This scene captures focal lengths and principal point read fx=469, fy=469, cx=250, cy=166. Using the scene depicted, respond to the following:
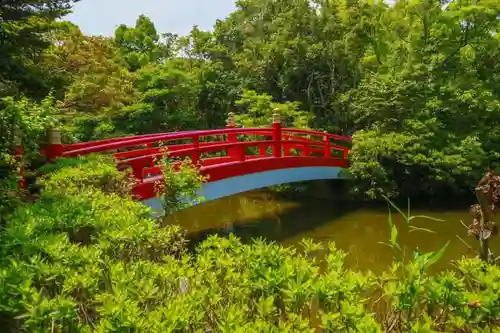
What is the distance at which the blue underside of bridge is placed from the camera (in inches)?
321

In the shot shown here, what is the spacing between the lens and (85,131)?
47.9ft

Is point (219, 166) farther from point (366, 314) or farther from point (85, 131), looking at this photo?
point (85, 131)

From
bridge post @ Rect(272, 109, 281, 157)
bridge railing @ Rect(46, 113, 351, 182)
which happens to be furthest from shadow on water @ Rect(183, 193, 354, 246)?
bridge post @ Rect(272, 109, 281, 157)

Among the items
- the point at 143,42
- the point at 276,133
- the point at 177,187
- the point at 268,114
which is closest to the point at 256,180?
the point at 276,133

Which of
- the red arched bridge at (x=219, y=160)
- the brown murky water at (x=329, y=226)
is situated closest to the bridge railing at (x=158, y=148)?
the red arched bridge at (x=219, y=160)

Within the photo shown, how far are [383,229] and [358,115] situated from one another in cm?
443

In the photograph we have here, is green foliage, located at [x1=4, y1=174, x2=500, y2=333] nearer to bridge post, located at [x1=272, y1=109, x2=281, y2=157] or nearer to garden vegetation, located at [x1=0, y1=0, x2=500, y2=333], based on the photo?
garden vegetation, located at [x1=0, y1=0, x2=500, y2=333]

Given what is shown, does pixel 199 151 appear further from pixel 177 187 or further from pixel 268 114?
pixel 268 114

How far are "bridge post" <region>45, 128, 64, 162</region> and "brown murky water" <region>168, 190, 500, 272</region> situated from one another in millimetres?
4071

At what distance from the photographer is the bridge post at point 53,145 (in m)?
5.64

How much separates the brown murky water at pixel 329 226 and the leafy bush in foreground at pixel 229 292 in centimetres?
532

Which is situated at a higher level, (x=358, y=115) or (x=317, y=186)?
(x=358, y=115)

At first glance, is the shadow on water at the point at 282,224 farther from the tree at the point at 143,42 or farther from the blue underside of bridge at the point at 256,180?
the tree at the point at 143,42

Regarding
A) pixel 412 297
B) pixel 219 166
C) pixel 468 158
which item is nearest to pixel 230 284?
pixel 412 297
